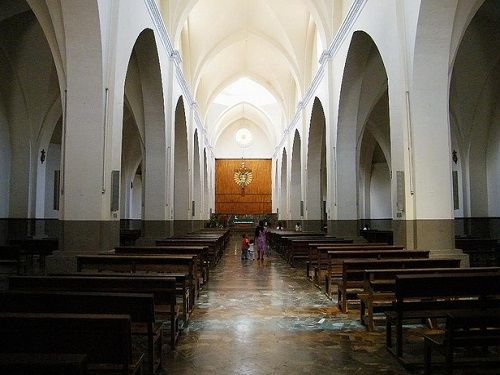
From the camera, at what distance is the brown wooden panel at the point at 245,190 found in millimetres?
39719

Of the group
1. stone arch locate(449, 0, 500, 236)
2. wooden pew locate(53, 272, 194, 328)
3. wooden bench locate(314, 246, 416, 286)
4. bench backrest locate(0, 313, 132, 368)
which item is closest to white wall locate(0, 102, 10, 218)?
wooden pew locate(53, 272, 194, 328)

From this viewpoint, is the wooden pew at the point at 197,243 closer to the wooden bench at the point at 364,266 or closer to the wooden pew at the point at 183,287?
the wooden pew at the point at 183,287

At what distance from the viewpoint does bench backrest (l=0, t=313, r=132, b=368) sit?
109 inches

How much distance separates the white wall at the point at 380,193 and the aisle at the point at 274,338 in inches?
768

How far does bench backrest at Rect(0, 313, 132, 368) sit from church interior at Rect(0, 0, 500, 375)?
1 cm

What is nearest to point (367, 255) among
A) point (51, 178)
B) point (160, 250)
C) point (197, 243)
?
point (160, 250)

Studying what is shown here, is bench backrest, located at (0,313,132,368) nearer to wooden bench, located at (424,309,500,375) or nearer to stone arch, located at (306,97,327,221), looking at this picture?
wooden bench, located at (424,309,500,375)

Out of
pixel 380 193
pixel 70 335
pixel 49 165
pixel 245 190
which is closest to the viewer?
pixel 70 335

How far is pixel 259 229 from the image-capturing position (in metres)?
15.0

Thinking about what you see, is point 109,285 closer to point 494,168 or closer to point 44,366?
point 44,366

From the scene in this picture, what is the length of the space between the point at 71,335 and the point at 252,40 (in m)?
21.8

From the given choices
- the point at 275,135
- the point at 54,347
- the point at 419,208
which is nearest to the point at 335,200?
the point at 419,208

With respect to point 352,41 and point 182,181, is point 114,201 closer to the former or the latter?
point 352,41

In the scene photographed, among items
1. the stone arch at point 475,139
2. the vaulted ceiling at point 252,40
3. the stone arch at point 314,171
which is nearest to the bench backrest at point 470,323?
the stone arch at point 475,139
